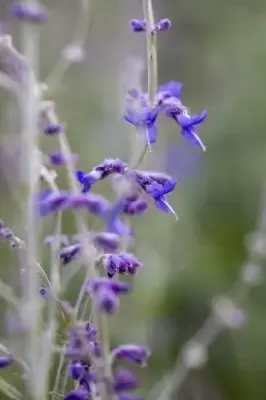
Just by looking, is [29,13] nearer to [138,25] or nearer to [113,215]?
[138,25]

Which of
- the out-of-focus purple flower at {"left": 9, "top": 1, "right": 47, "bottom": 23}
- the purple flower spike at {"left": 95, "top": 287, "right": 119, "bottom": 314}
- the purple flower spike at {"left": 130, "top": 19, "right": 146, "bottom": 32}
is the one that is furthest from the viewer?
the out-of-focus purple flower at {"left": 9, "top": 1, "right": 47, "bottom": 23}

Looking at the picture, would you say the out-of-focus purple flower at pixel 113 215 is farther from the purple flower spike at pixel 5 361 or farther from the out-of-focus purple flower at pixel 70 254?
the purple flower spike at pixel 5 361

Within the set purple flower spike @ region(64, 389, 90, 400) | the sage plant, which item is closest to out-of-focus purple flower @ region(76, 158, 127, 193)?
the sage plant

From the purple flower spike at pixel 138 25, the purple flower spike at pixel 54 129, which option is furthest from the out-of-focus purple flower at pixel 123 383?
the purple flower spike at pixel 138 25

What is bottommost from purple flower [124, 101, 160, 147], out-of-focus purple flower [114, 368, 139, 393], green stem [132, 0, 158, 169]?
out-of-focus purple flower [114, 368, 139, 393]

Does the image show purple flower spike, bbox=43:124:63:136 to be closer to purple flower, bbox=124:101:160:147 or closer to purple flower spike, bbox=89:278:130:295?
purple flower, bbox=124:101:160:147

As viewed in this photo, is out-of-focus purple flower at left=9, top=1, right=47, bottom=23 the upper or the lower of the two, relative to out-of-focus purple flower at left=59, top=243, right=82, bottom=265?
upper
